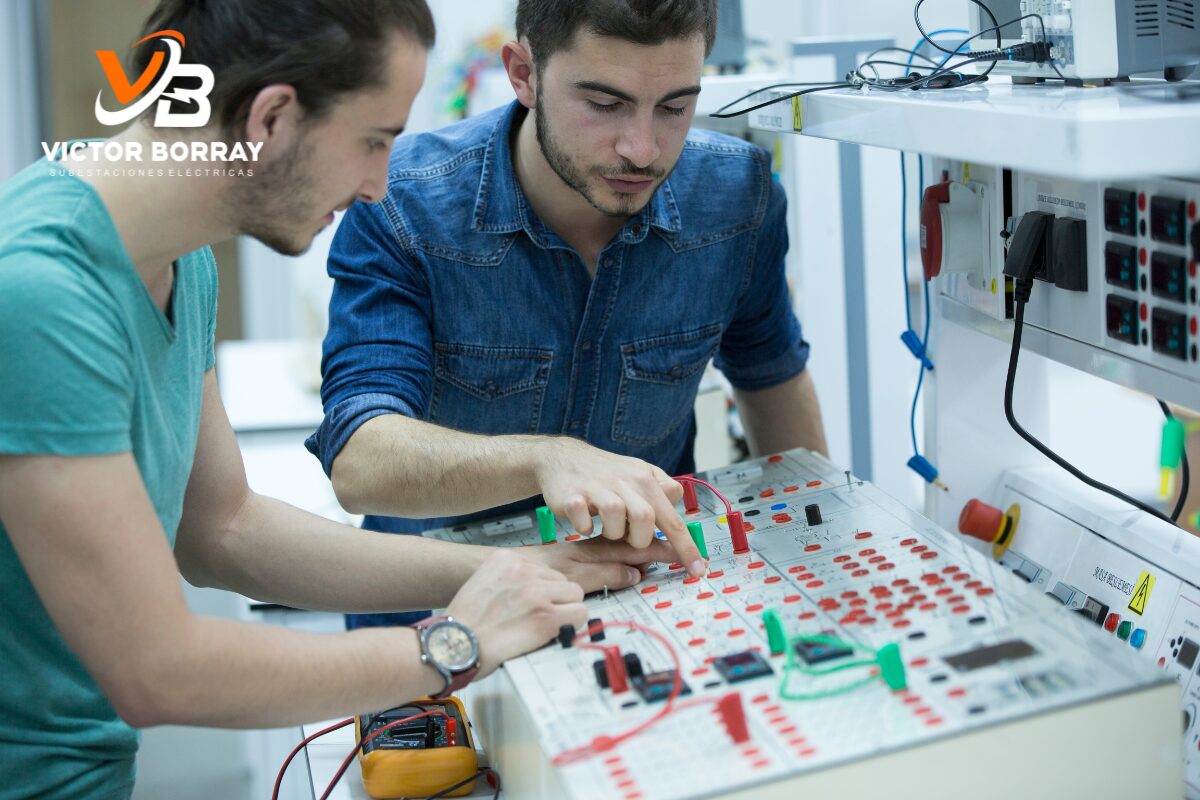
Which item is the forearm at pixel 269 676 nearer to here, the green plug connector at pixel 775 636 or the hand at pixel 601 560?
the hand at pixel 601 560

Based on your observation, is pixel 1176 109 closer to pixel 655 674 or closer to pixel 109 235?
pixel 655 674

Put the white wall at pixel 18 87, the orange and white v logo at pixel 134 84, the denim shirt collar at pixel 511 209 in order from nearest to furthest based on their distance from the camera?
1. the orange and white v logo at pixel 134 84
2. the denim shirt collar at pixel 511 209
3. the white wall at pixel 18 87

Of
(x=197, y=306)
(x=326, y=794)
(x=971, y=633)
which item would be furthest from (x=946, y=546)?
(x=197, y=306)

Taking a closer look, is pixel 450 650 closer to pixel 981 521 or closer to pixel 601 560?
pixel 601 560

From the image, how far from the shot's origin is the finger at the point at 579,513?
118 centimetres

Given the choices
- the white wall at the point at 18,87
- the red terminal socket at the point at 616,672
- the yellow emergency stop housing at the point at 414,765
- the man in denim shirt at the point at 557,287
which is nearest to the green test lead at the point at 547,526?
the man in denim shirt at the point at 557,287

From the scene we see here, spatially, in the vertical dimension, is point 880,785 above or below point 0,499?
below

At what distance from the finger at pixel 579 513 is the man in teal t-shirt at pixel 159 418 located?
1.6 inches

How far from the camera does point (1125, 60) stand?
1149 mm

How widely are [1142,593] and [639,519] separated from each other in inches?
21.1

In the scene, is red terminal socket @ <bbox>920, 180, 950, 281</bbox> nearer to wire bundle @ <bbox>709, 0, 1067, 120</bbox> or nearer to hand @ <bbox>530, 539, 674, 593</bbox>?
wire bundle @ <bbox>709, 0, 1067, 120</bbox>

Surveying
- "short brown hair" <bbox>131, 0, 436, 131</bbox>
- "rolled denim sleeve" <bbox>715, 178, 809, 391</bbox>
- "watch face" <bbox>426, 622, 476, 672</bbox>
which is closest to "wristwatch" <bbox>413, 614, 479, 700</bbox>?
"watch face" <bbox>426, 622, 476, 672</bbox>

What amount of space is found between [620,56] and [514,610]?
0.67 metres

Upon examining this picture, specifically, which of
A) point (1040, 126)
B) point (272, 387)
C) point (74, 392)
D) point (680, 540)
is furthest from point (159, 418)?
point (272, 387)
